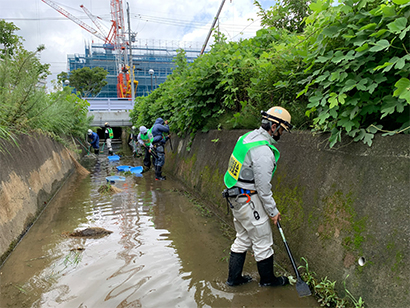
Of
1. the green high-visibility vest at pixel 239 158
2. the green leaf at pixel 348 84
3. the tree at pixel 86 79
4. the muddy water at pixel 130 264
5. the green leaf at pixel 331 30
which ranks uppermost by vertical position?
the tree at pixel 86 79

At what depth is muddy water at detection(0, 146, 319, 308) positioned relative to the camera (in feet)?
9.95

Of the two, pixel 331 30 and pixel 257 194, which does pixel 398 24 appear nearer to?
pixel 331 30

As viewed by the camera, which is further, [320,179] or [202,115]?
[202,115]

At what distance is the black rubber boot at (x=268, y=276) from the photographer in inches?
124

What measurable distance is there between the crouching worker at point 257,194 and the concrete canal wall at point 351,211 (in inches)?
21.7

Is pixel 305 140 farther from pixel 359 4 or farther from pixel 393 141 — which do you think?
pixel 359 4

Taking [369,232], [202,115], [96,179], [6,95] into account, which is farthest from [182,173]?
[369,232]

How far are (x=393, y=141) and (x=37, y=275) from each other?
4.29 metres

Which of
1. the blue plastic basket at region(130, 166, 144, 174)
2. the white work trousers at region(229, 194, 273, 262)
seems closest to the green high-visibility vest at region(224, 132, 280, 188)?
the white work trousers at region(229, 194, 273, 262)

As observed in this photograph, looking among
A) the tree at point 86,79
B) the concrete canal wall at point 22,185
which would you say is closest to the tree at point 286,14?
the concrete canal wall at point 22,185

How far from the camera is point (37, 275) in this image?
3502mm

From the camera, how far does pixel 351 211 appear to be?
9.33ft

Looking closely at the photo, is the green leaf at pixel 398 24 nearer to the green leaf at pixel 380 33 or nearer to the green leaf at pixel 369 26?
the green leaf at pixel 380 33

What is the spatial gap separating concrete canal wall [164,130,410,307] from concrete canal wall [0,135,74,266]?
4.03 m
